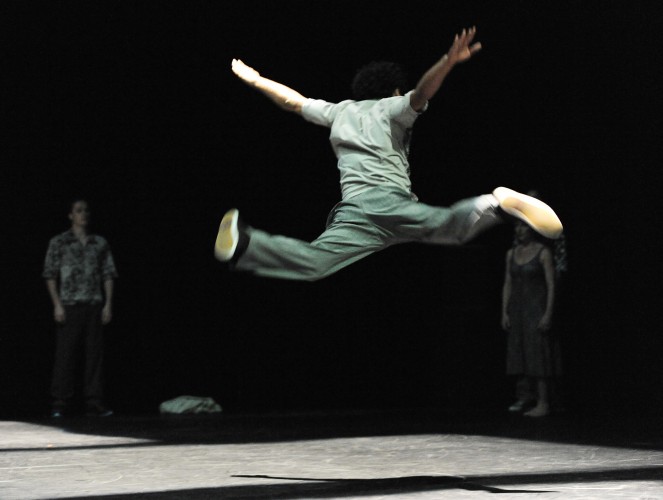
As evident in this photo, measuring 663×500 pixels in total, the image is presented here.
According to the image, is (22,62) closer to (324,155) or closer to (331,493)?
(324,155)

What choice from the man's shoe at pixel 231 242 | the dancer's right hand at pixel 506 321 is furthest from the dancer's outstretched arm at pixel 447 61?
the dancer's right hand at pixel 506 321

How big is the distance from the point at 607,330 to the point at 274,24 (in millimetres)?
3996

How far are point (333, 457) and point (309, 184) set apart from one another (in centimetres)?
532

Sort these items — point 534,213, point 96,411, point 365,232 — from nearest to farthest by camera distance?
point 534,213 < point 365,232 < point 96,411

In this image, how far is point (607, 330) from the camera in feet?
35.4

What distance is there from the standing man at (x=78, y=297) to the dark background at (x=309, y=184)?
2.10 ft

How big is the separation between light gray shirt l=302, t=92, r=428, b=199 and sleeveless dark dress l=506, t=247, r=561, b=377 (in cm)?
432

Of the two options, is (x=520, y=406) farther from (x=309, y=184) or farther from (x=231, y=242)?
(x=231, y=242)

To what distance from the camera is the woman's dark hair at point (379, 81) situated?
5.58 metres

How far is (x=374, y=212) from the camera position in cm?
531

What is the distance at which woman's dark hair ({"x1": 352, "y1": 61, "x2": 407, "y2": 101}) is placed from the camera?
558 cm

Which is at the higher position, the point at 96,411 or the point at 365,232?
the point at 365,232

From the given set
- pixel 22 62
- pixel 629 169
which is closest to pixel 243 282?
pixel 22 62

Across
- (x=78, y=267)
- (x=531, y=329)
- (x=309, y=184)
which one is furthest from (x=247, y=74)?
(x=309, y=184)
